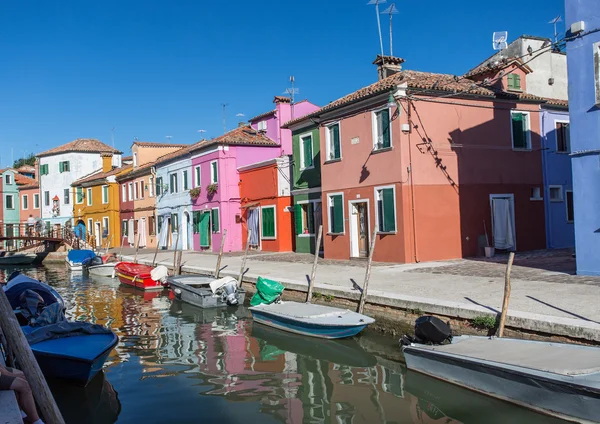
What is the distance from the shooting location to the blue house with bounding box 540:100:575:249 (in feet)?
68.7

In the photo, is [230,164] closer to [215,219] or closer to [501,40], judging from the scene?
[215,219]

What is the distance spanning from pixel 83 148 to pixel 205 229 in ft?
80.2

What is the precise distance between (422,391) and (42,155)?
164 feet

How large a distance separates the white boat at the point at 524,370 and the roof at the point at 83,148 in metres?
47.0

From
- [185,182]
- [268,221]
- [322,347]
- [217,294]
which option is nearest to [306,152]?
[268,221]

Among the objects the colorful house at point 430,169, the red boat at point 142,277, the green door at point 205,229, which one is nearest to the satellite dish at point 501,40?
the colorful house at point 430,169

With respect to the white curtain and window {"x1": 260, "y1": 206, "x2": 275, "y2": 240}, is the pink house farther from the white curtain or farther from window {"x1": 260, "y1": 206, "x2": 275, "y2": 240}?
the white curtain

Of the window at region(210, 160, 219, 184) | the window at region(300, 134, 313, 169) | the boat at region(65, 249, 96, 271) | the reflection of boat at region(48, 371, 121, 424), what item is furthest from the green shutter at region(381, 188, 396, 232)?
the boat at region(65, 249, 96, 271)

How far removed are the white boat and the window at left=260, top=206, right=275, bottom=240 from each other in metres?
18.5

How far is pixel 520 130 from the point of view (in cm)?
2056

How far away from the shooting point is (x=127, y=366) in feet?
32.5

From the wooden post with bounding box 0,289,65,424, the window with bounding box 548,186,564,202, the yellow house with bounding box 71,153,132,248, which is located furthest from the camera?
the yellow house with bounding box 71,153,132,248

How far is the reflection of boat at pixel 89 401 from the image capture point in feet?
24.9

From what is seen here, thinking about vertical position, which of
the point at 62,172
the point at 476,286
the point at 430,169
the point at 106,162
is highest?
the point at 106,162
